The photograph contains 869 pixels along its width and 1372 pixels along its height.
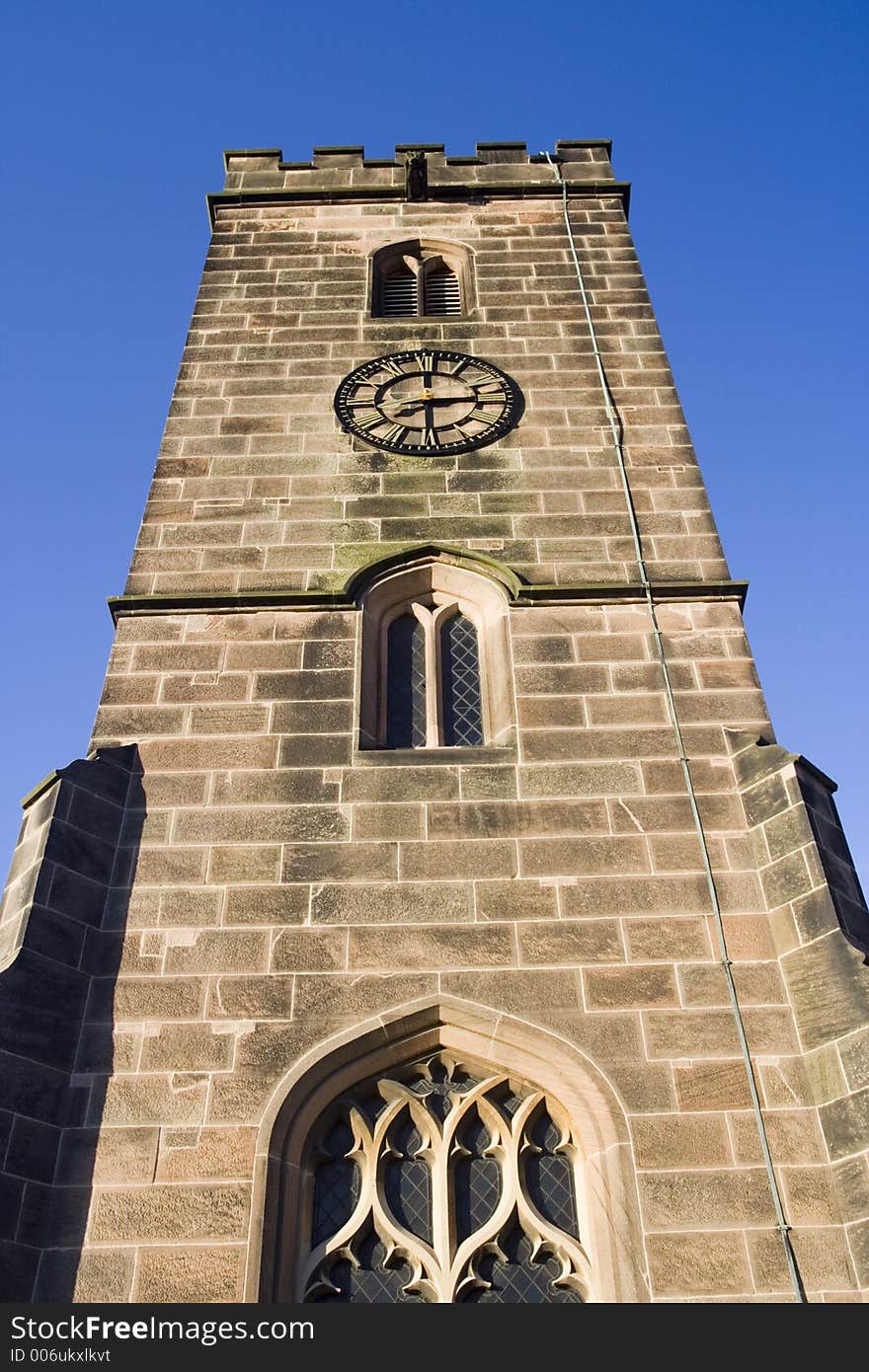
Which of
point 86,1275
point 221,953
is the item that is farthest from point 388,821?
point 86,1275

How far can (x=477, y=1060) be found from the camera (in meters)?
6.78

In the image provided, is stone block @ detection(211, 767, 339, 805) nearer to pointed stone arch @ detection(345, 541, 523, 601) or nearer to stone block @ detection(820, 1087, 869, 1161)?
pointed stone arch @ detection(345, 541, 523, 601)

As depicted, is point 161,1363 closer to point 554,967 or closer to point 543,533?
point 554,967

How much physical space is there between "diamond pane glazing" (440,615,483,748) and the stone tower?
1.9 inches

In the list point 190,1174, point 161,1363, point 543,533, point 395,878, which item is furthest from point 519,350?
point 161,1363

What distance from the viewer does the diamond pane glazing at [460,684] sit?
867 centimetres

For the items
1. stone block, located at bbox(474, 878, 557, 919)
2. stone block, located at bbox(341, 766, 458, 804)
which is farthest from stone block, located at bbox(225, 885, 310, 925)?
stone block, located at bbox(474, 878, 557, 919)

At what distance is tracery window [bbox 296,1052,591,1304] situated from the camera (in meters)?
6.09

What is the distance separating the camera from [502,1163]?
21.2ft

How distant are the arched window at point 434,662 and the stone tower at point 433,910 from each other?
33mm

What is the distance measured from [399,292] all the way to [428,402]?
2743mm

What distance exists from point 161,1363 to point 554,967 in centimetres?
282

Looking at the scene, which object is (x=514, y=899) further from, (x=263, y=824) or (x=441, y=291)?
(x=441, y=291)

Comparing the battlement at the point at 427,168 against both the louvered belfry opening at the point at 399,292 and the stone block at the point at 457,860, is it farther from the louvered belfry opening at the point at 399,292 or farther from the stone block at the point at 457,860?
the stone block at the point at 457,860
